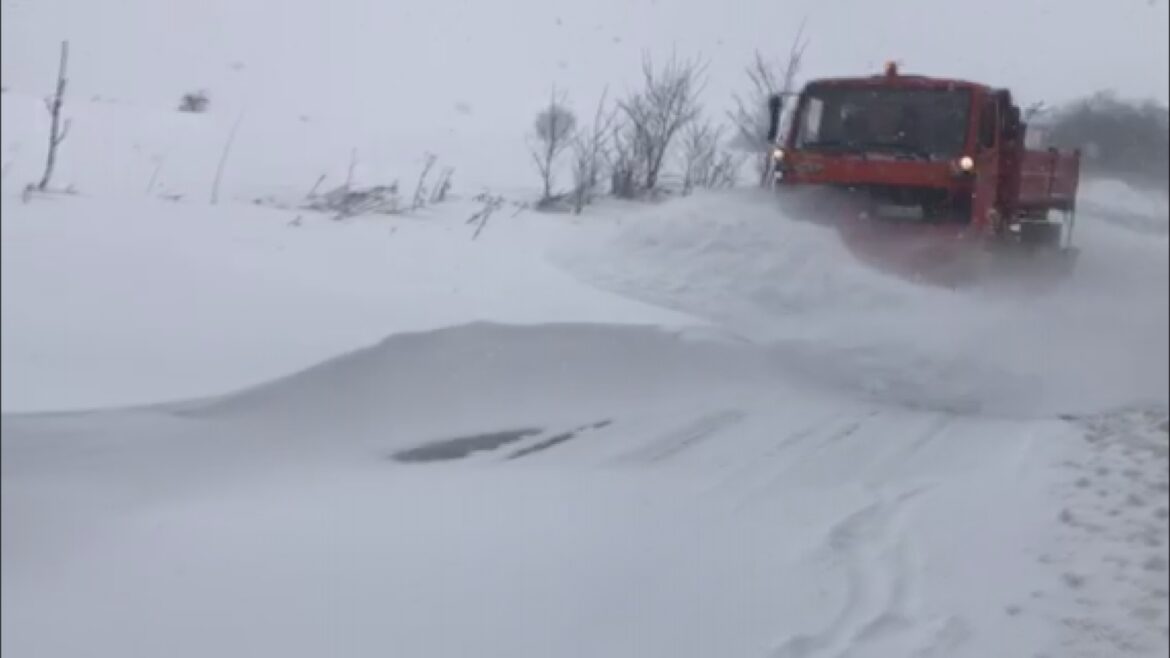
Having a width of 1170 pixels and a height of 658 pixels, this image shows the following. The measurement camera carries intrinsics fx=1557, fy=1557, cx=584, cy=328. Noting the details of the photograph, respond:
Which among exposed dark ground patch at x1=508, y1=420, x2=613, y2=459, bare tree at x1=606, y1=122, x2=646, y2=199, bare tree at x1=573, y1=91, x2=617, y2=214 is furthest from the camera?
bare tree at x1=606, y1=122, x2=646, y2=199

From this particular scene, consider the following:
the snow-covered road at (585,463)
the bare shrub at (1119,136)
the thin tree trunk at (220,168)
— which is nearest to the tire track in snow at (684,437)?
the snow-covered road at (585,463)

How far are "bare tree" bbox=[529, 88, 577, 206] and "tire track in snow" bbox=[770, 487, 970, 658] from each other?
2.30 meters

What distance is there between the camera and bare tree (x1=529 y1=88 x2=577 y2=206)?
729cm

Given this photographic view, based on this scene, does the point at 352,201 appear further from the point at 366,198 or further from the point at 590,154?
the point at 590,154

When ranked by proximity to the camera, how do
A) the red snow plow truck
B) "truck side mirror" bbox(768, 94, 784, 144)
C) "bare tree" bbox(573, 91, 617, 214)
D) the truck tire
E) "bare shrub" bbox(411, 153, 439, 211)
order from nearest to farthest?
"bare tree" bbox(573, 91, 617, 214)
"truck side mirror" bbox(768, 94, 784, 144)
"bare shrub" bbox(411, 153, 439, 211)
the red snow plow truck
the truck tire

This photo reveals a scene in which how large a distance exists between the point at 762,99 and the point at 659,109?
608mm

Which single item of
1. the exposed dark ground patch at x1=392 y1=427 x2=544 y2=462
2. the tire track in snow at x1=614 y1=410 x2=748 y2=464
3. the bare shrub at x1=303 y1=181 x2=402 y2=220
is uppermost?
the bare shrub at x1=303 y1=181 x2=402 y2=220

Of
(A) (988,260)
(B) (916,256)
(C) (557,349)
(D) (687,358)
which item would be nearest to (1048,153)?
(A) (988,260)

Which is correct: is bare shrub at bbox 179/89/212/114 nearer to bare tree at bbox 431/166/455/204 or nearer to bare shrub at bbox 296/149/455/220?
bare shrub at bbox 296/149/455/220

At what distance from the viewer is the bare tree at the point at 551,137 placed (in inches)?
287

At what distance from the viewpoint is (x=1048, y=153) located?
1139 centimetres

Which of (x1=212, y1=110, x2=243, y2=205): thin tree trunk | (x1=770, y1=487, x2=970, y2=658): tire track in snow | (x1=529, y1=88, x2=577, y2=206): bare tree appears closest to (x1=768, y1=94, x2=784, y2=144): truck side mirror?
(x1=529, y1=88, x2=577, y2=206): bare tree

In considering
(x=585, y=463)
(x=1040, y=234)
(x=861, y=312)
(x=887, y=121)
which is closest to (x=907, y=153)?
(x=887, y=121)

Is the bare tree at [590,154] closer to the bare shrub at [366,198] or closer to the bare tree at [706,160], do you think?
the bare tree at [706,160]
